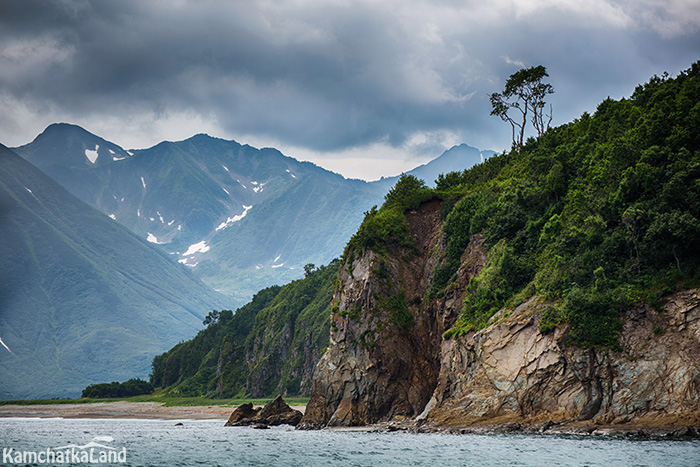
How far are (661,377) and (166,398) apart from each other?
137966mm

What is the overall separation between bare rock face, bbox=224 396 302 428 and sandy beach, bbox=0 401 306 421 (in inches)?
664

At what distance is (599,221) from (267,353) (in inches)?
4901

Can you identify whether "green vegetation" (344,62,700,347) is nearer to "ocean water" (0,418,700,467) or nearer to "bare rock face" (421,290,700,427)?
"bare rock face" (421,290,700,427)

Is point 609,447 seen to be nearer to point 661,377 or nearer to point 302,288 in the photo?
point 661,377

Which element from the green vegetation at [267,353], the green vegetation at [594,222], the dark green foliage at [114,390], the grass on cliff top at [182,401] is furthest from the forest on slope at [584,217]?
the dark green foliage at [114,390]

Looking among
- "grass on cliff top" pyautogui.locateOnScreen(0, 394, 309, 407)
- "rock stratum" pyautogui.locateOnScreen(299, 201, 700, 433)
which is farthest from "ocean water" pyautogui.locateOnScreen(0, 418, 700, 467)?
"grass on cliff top" pyautogui.locateOnScreen(0, 394, 309, 407)

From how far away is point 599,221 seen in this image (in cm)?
5622

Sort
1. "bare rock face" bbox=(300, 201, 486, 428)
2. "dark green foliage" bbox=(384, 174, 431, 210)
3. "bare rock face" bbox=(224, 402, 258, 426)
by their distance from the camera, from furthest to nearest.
Result: "dark green foliage" bbox=(384, 174, 431, 210), "bare rock face" bbox=(224, 402, 258, 426), "bare rock face" bbox=(300, 201, 486, 428)

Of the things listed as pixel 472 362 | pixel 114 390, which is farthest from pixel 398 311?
pixel 114 390

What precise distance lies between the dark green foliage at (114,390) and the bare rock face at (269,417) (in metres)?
100

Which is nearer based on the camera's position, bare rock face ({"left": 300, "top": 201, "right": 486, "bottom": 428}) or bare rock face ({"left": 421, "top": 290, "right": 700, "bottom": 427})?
bare rock face ({"left": 421, "top": 290, "right": 700, "bottom": 427})

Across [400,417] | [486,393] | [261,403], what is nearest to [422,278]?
[400,417]

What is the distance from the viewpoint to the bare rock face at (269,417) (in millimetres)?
78812

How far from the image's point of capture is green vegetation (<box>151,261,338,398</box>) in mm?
152375
